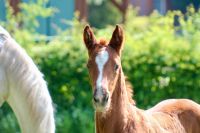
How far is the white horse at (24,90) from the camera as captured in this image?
513cm

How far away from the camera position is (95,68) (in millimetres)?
5738

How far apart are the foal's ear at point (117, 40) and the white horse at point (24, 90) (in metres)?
0.80

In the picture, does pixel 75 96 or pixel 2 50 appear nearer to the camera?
pixel 2 50

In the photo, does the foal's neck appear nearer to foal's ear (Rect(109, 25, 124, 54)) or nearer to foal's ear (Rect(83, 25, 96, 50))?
foal's ear (Rect(109, 25, 124, 54))

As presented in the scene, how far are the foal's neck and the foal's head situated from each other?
0.17m

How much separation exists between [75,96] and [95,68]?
140 inches

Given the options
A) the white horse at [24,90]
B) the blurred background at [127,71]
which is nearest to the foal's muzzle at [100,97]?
the white horse at [24,90]

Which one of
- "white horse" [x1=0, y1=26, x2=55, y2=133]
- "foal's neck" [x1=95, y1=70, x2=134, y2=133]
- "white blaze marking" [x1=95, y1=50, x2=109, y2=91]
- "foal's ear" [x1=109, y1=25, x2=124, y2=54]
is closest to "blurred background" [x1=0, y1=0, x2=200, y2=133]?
"foal's neck" [x1=95, y1=70, x2=134, y2=133]

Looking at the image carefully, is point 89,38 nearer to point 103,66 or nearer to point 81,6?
point 103,66

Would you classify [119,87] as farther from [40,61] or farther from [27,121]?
[40,61]

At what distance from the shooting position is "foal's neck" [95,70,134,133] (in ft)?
19.8

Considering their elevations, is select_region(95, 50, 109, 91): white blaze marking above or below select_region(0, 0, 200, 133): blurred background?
above

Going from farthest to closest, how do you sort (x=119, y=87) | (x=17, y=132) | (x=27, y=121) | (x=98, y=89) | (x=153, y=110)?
(x=17, y=132) → (x=153, y=110) → (x=119, y=87) → (x=98, y=89) → (x=27, y=121)

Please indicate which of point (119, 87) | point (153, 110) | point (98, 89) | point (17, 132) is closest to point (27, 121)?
Result: point (98, 89)
